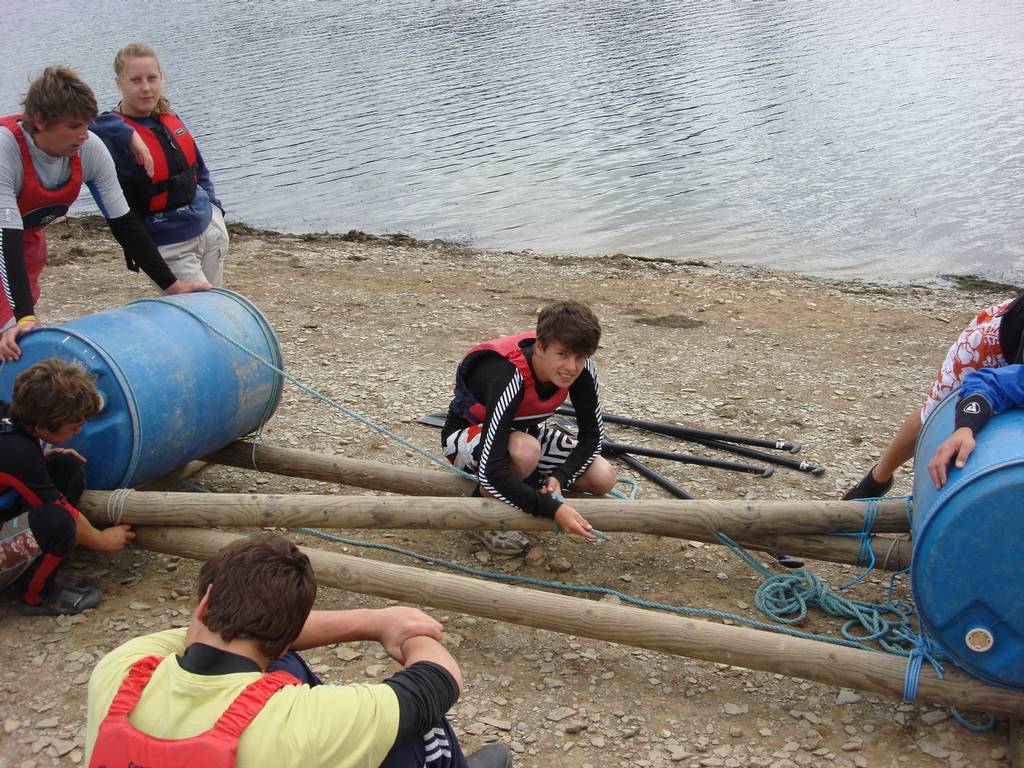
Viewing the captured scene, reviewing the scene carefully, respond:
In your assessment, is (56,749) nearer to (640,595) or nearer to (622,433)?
(640,595)

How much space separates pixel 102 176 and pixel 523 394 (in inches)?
98.9

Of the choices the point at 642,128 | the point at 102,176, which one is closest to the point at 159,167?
the point at 102,176

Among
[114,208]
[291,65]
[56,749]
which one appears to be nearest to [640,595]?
[56,749]

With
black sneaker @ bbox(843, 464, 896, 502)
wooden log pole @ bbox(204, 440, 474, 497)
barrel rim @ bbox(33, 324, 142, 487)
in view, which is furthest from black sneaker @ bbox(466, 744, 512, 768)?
black sneaker @ bbox(843, 464, 896, 502)

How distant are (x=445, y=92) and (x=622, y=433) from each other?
63.4 feet

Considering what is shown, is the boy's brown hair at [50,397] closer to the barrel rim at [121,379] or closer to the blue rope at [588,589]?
the barrel rim at [121,379]

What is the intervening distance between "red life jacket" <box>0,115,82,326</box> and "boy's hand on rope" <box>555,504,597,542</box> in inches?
111

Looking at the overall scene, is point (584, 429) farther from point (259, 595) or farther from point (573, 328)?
point (259, 595)

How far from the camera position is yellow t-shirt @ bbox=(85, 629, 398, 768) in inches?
83.0

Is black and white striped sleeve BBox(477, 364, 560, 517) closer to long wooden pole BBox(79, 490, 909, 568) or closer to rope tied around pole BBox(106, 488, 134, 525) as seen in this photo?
long wooden pole BBox(79, 490, 909, 568)

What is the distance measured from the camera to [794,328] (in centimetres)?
902

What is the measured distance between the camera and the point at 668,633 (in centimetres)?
361

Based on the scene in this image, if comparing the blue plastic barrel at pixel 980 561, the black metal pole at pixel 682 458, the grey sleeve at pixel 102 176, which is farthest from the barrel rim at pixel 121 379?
the blue plastic barrel at pixel 980 561

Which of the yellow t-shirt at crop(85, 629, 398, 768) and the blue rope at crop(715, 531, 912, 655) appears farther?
the blue rope at crop(715, 531, 912, 655)
